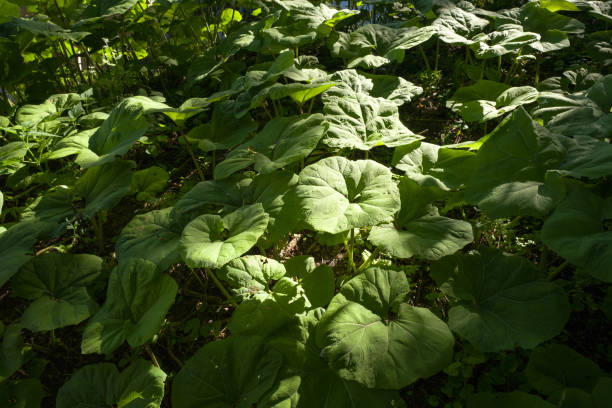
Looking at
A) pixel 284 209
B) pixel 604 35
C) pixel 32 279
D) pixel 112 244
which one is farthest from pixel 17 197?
pixel 604 35

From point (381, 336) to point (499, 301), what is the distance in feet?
1.60

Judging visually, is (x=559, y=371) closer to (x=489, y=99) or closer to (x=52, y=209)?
(x=489, y=99)

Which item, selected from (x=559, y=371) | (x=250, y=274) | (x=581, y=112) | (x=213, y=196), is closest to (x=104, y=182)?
(x=213, y=196)

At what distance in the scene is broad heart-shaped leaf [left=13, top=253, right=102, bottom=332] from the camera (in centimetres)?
158

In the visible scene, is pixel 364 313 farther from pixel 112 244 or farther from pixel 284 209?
pixel 112 244

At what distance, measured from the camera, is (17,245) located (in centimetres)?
176

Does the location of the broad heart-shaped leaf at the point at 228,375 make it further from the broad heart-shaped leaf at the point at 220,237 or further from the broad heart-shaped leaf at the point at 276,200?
the broad heart-shaped leaf at the point at 276,200

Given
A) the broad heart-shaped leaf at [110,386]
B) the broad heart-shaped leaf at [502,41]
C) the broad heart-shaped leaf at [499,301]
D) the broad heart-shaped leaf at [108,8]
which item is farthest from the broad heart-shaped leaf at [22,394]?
the broad heart-shaped leaf at [502,41]

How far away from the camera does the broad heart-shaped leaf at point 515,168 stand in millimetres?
1377

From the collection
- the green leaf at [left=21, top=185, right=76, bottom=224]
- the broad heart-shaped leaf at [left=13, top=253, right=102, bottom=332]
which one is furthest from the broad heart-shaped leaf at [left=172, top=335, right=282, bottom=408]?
the green leaf at [left=21, top=185, right=76, bottom=224]

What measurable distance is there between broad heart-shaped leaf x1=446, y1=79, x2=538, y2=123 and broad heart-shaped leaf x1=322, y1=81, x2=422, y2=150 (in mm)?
478

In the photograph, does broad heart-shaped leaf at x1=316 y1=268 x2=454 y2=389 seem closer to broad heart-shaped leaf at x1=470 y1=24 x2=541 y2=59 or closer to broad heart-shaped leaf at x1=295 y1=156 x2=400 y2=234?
broad heart-shaped leaf at x1=295 y1=156 x2=400 y2=234

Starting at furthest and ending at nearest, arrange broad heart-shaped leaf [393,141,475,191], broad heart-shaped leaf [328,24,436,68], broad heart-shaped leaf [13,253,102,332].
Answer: broad heart-shaped leaf [328,24,436,68] < broad heart-shaped leaf [393,141,475,191] < broad heart-shaped leaf [13,253,102,332]

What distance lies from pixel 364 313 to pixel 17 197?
2.45 meters
